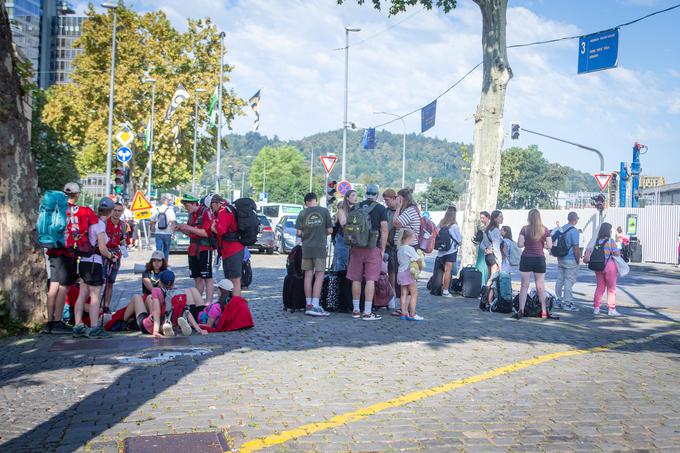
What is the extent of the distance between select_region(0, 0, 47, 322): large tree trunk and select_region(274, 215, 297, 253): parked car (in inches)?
830

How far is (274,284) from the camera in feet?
54.7

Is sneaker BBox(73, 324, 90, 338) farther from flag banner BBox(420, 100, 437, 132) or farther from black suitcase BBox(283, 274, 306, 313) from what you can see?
flag banner BBox(420, 100, 437, 132)

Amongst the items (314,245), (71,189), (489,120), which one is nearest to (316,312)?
(314,245)

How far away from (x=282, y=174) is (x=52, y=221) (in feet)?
446

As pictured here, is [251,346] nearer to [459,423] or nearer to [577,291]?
[459,423]

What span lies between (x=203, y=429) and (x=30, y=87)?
7660 millimetres

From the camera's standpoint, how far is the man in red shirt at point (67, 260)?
8.93 metres

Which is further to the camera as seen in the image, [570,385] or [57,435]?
[570,385]

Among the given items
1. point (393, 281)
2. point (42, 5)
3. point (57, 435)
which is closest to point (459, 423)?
point (57, 435)

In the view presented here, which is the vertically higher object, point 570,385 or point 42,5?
point 42,5

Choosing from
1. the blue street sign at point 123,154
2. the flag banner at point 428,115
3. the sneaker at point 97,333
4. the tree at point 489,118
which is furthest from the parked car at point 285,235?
the sneaker at point 97,333

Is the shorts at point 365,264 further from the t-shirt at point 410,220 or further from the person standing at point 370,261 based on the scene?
the t-shirt at point 410,220

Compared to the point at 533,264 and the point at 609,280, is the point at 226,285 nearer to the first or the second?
the point at 533,264

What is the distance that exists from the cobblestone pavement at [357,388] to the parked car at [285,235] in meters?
20.2
